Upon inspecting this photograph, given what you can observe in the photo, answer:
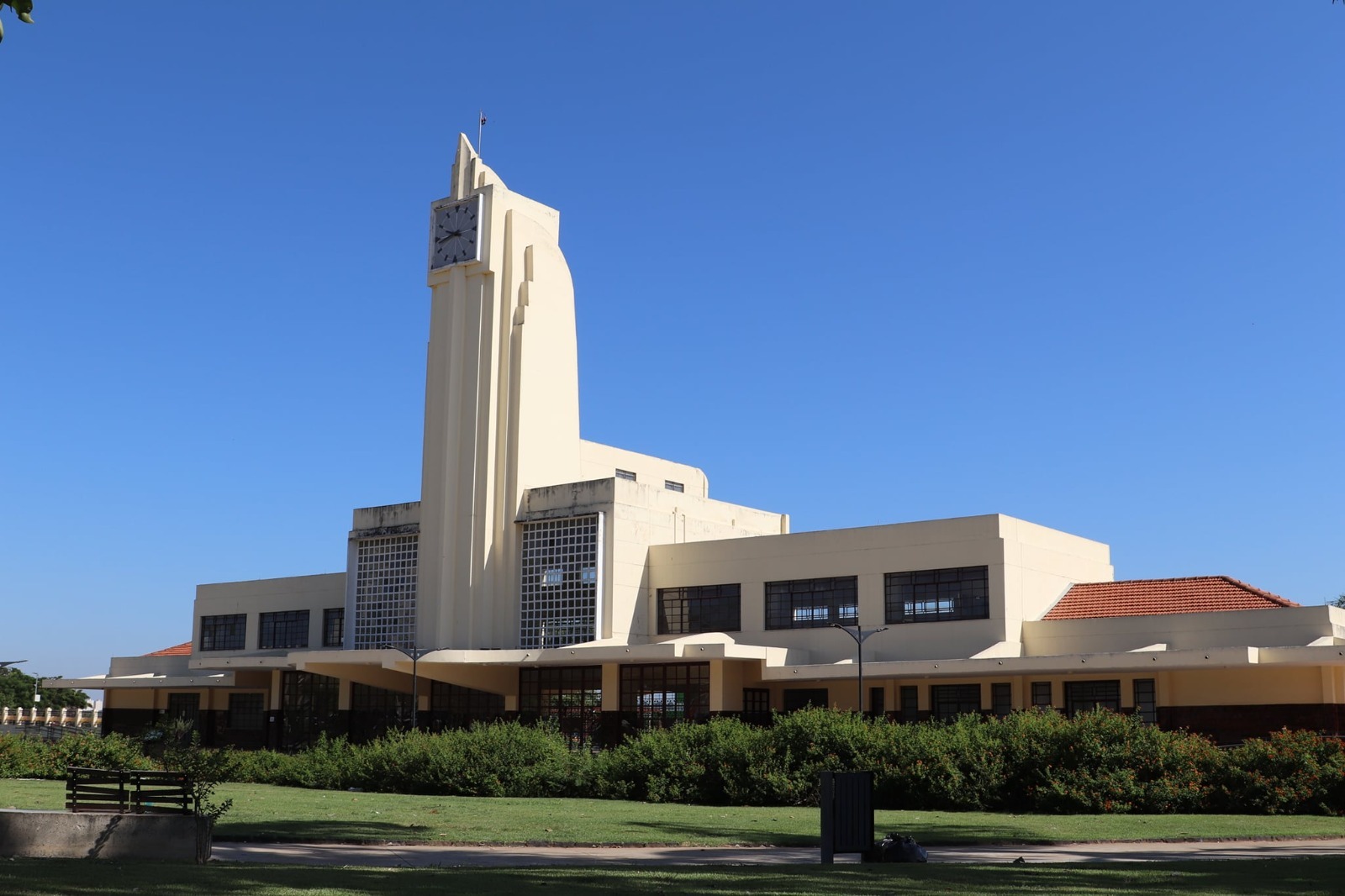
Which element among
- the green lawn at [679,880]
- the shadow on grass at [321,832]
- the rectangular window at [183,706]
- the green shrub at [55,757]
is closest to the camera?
the green lawn at [679,880]

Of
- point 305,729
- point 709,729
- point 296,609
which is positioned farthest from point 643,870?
point 296,609

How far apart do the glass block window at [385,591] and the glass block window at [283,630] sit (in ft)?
20.9

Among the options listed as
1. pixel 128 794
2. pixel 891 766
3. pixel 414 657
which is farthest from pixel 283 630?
pixel 128 794

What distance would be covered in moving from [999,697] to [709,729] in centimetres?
1191

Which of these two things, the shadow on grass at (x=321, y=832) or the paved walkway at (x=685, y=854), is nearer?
the paved walkway at (x=685, y=854)

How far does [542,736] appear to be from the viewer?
32.9 m

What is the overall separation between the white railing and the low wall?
62.6 metres

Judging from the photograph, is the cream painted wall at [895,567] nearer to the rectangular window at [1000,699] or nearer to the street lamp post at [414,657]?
the rectangular window at [1000,699]

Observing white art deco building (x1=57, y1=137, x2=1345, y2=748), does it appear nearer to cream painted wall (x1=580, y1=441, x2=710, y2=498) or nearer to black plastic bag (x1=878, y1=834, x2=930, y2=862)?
cream painted wall (x1=580, y1=441, x2=710, y2=498)

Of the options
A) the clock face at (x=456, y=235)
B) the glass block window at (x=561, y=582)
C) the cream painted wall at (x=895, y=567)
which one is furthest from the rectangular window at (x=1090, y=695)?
the clock face at (x=456, y=235)

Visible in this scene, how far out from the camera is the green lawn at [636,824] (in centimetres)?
2044

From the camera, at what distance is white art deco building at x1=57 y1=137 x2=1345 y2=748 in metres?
36.0

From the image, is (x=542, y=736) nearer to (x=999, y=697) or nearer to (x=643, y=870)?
(x=999, y=697)

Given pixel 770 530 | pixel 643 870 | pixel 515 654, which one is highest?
pixel 770 530
